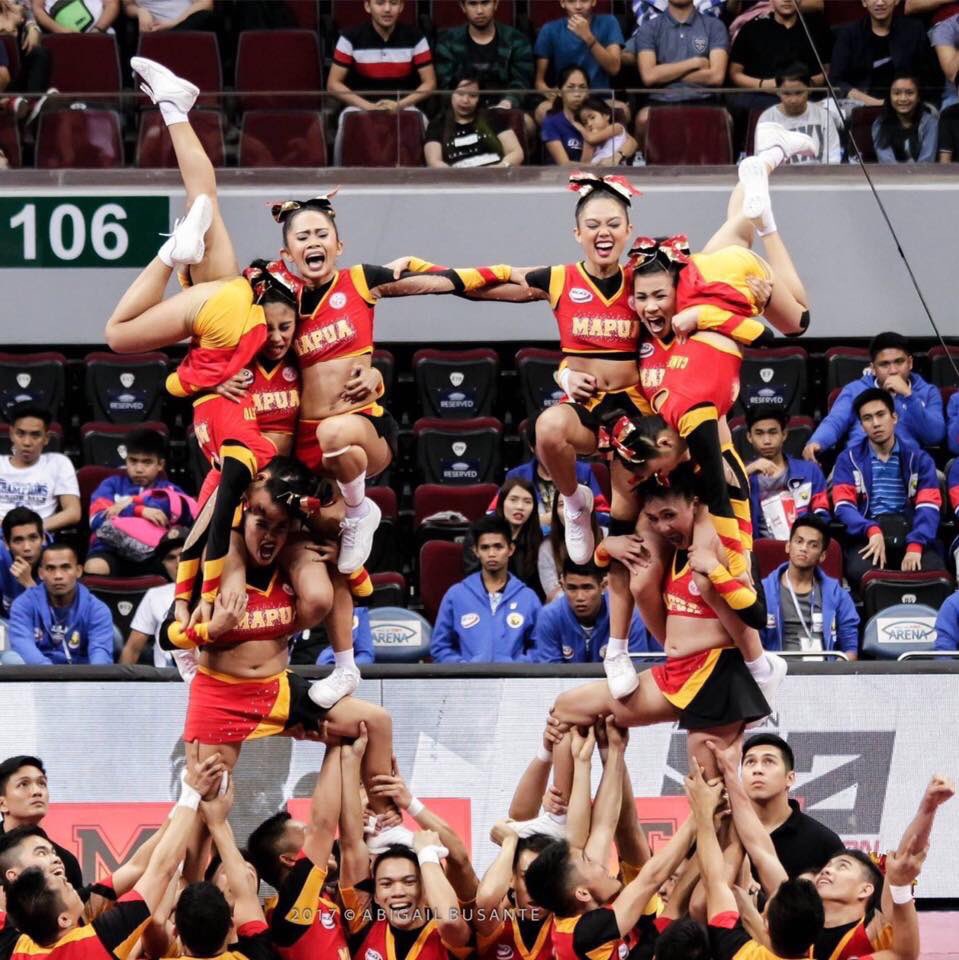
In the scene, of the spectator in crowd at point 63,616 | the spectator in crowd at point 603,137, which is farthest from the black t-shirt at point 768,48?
the spectator in crowd at point 63,616

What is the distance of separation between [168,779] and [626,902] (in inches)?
108

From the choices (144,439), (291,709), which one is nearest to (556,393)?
(144,439)

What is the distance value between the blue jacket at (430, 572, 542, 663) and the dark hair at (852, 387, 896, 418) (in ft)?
7.68

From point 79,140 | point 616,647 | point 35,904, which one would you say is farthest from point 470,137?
point 35,904

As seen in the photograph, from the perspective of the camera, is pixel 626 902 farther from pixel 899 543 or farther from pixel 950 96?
pixel 950 96

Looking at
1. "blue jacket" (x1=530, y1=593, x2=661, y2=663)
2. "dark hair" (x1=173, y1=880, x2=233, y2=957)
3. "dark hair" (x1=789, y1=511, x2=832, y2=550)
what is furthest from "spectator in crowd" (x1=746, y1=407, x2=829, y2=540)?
"dark hair" (x1=173, y1=880, x2=233, y2=957)

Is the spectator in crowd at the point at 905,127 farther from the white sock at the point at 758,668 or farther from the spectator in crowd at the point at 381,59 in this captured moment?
the white sock at the point at 758,668

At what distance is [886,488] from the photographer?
11.6 meters

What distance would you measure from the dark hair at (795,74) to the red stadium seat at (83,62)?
410 cm

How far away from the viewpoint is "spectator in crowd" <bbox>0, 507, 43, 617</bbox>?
10766mm

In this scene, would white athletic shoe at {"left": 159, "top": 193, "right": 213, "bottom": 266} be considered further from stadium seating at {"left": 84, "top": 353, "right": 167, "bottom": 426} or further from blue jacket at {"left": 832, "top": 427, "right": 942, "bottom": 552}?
stadium seating at {"left": 84, "top": 353, "right": 167, "bottom": 426}

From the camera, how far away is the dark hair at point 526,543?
36.0 feet

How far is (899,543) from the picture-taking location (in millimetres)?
11461

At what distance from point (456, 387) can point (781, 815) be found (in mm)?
5153
